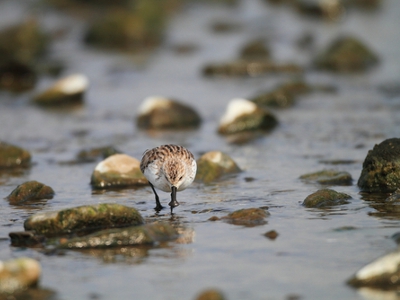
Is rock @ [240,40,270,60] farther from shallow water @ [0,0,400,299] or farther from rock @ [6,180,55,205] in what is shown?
rock @ [6,180,55,205]

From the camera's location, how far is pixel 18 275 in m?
5.71

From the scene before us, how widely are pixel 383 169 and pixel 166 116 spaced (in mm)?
5858

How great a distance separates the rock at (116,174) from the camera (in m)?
9.79

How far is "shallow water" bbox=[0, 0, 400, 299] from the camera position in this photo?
6.01 m

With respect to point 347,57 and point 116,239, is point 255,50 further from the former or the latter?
point 116,239

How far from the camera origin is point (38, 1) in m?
35.0

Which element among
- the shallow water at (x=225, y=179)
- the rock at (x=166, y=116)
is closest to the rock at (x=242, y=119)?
the shallow water at (x=225, y=179)

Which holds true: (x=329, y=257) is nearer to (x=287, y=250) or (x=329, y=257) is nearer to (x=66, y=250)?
(x=287, y=250)

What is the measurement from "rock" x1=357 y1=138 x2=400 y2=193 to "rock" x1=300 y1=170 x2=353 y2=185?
1.67 feet

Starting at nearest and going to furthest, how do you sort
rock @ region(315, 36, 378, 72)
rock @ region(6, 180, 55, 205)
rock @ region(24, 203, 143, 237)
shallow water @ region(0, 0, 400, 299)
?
shallow water @ region(0, 0, 400, 299) → rock @ region(24, 203, 143, 237) → rock @ region(6, 180, 55, 205) → rock @ region(315, 36, 378, 72)

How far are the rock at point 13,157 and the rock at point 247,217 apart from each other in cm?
455

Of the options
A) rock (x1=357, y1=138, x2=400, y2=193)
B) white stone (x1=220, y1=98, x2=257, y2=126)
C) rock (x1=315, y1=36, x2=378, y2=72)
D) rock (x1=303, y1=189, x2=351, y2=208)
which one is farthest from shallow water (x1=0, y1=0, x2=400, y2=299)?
rock (x1=315, y1=36, x2=378, y2=72)

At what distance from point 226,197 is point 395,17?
20.4 metres

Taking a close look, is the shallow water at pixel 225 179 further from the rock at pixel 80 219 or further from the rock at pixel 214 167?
the rock at pixel 80 219
